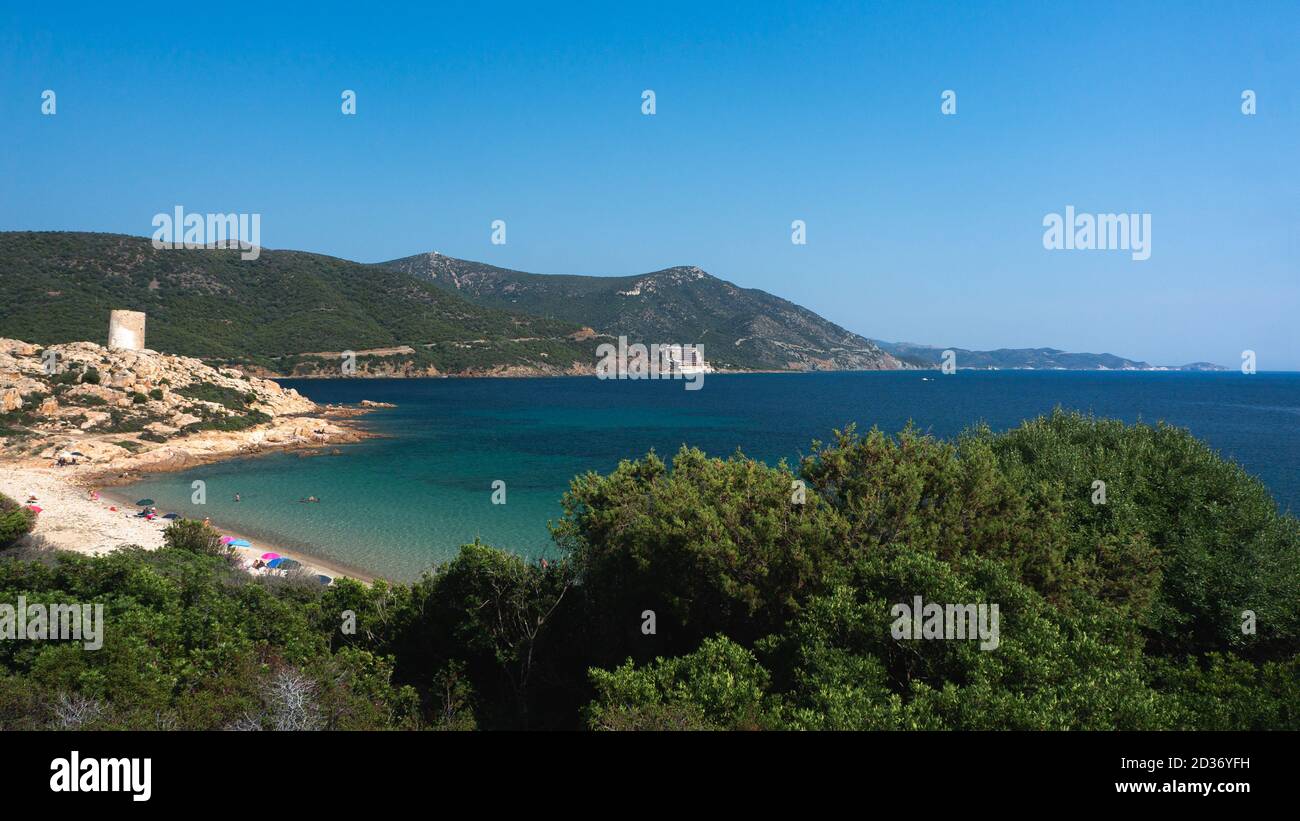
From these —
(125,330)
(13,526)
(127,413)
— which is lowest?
(13,526)

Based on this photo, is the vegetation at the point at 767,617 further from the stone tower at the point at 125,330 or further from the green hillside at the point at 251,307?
the green hillside at the point at 251,307

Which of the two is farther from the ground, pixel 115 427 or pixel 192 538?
pixel 115 427

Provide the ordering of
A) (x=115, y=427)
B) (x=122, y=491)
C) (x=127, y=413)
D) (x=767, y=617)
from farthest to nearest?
(x=127, y=413)
(x=115, y=427)
(x=122, y=491)
(x=767, y=617)

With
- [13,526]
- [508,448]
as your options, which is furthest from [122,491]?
[508,448]

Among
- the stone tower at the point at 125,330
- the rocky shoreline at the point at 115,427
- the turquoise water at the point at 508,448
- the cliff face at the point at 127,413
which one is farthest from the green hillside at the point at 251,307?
the rocky shoreline at the point at 115,427

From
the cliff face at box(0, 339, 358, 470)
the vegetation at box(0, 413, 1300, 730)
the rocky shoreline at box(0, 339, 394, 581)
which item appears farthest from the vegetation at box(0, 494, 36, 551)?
the cliff face at box(0, 339, 358, 470)

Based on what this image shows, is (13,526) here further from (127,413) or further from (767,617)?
(127,413)

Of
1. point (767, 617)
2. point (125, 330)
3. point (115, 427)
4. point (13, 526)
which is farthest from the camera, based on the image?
point (125, 330)
